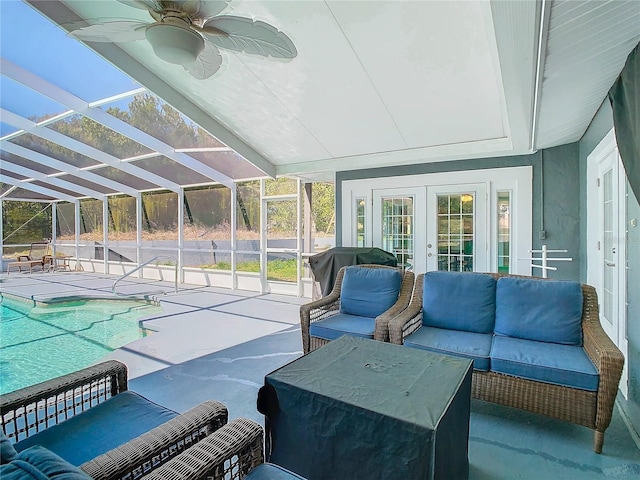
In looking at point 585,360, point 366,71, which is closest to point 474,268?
point 585,360

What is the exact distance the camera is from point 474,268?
5254mm

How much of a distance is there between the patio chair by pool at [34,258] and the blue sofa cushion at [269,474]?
45.9 feet

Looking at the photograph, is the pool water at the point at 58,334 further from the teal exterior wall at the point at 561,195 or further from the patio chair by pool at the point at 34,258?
the teal exterior wall at the point at 561,195

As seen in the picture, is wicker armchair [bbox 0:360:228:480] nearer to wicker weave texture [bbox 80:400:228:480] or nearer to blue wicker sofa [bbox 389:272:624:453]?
wicker weave texture [bbox 80:400:228:480]

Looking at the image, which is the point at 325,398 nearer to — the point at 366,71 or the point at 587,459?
the point at 587,459

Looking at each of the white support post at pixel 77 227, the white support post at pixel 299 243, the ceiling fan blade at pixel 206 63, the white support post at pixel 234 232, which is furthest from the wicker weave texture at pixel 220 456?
the white support post at pixel 77 227

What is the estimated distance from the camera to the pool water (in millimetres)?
3707

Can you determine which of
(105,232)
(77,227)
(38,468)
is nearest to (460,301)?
(38,468)

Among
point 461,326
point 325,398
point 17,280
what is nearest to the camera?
point 325,398

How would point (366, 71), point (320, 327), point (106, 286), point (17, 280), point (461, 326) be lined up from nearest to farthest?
point (461, 326) → point (320, 327) → point (366, 71) → point (106, 286) → point (17, 280)

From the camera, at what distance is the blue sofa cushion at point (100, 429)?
1.46m

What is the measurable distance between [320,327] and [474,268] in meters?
3.07

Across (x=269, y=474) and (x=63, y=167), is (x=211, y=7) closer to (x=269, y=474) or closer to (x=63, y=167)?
(x=269, y=474)

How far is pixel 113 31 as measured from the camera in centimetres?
255
